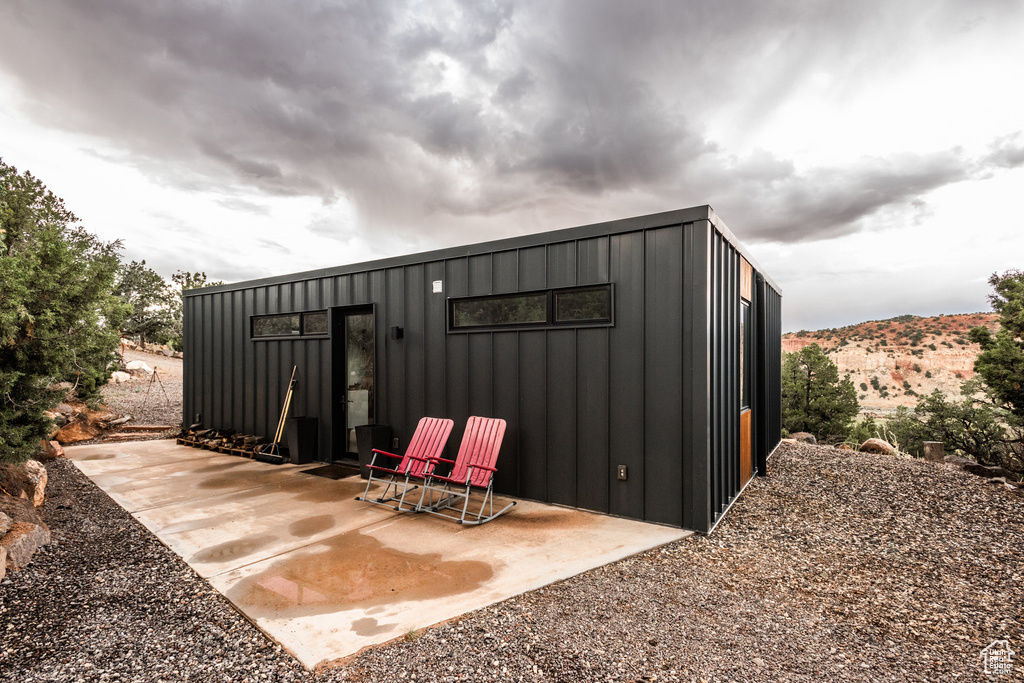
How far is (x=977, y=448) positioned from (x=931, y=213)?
586 inches

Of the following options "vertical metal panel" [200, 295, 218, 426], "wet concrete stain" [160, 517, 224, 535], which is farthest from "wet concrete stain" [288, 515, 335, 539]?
"vertical metal panel" [200, 295, 218, 426]

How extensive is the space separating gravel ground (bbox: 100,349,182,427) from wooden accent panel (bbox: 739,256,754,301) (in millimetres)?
10817

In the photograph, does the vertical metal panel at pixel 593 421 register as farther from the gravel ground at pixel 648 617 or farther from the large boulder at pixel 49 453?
the large boulder at pixel 49 453

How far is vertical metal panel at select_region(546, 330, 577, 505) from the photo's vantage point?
4.34 metres

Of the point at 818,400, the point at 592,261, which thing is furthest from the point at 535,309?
the point at 818,400

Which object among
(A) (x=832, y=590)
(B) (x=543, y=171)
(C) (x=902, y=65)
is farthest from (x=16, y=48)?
(C) (x=902, y=65)

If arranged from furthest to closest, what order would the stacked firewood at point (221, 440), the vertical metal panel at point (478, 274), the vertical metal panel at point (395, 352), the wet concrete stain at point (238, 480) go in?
the stacked firewood at point (221, 440) < the vertical metal panel at point (395, 352) < the wet concrete stain at point (238, 480) < the vertical metal panel at point (478, 274)

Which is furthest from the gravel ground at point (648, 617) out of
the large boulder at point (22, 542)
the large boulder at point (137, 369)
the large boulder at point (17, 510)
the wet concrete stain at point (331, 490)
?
the large boulder at point (137, 369)

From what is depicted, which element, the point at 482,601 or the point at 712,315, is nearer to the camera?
the point at 482,601

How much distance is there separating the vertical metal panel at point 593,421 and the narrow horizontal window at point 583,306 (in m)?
0.13

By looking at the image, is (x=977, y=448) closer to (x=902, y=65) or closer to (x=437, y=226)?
(x=902, y=65)

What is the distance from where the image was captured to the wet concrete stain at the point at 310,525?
363 cm

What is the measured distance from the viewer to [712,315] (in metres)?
3.91

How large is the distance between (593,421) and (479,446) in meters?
1.14
